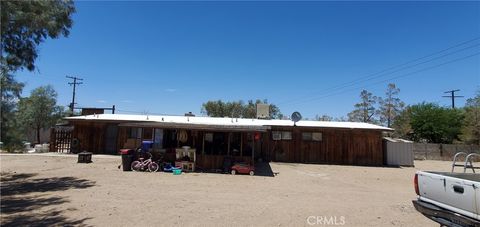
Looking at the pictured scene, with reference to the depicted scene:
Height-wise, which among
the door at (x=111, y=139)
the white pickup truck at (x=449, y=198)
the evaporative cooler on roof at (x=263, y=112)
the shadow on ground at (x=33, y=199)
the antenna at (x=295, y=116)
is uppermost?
the evaporative cooler on roof at (x=263, y=112)

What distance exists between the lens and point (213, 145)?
62.2ft

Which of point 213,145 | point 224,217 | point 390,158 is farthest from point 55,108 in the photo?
point 224,217

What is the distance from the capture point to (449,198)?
16.7 ft

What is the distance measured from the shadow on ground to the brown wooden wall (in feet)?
40.7

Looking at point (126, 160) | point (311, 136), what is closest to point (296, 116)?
point (311, 136)

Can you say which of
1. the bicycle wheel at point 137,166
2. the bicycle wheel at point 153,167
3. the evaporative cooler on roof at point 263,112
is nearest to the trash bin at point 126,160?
the bicycle wheel at point 137,166

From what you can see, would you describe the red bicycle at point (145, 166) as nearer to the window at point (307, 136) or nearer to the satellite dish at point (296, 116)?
the satellite dish at point (296, 116)

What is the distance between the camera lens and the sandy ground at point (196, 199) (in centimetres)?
Result: 684

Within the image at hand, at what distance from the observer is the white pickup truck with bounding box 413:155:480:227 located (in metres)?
4.58

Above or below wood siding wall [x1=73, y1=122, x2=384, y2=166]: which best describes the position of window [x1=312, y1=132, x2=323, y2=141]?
→ above

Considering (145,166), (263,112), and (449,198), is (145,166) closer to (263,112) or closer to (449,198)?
(449,198)

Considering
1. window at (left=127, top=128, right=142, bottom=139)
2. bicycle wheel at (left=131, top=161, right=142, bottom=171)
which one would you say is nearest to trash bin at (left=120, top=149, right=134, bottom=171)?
bicycle wheel at (left=131, top=161, right=142, bottom=171)

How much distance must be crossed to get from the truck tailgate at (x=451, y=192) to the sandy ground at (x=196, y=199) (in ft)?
5.10

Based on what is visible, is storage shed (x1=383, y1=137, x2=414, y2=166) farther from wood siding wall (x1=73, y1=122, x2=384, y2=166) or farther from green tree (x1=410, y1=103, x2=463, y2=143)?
green tree (x1=410, y1=103, x2=463, y2=143)
